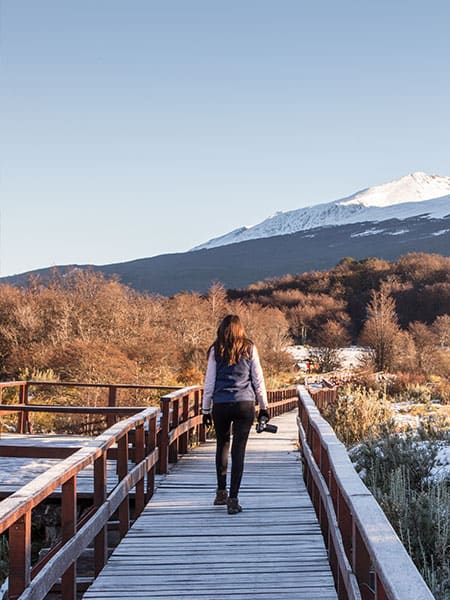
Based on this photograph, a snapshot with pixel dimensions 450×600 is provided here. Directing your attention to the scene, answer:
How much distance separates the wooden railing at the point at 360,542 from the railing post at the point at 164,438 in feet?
9.09

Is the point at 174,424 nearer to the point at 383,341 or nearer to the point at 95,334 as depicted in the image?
the point at 95,334

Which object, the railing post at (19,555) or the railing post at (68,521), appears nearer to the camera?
the railing post at (19,555)

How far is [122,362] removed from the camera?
73.6 feet

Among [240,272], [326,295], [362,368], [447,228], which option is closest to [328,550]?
[362,368]

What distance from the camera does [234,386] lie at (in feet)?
22.9

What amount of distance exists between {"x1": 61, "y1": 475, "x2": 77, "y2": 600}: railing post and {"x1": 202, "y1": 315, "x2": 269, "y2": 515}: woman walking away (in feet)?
8.65

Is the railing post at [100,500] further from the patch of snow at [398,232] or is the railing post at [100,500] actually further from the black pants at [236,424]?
the patch of snow at [398,232]

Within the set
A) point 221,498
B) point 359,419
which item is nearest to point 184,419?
point 359,419

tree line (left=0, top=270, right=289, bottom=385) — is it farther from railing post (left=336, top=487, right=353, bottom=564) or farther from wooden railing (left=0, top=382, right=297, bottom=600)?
railing post (left=336, top=487, right=353, bottom=564)

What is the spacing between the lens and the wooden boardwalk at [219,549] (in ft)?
16.4

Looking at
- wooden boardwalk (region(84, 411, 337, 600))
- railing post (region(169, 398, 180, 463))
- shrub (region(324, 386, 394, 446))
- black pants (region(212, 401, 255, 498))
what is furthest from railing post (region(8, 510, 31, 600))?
shrub (region(324, 386, 394, 446))

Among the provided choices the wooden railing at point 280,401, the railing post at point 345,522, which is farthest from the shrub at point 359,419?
the wooden railing at point 280,401

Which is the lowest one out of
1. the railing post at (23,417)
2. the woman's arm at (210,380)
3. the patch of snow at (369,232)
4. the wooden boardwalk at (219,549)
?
the wooden boardwalk at (219,549)

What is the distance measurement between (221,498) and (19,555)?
4.09m
